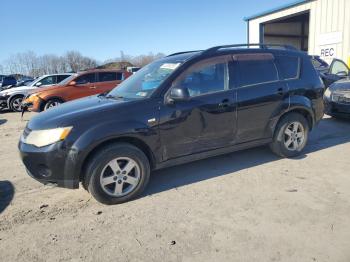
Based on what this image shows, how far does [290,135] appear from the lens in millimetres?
5207

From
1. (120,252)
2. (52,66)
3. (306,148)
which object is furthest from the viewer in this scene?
(52,66)

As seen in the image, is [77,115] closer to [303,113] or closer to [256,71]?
[256,71]

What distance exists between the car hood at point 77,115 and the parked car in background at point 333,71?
325 inches

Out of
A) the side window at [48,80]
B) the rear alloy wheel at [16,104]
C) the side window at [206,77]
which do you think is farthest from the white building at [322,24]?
the rear alloy wheel at [16,104]

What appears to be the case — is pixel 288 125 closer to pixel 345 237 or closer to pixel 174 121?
pixel 174 121

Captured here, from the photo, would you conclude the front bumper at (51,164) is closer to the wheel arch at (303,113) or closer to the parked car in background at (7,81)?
the wheel arch at (303,113)

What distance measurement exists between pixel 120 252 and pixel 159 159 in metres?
1.42

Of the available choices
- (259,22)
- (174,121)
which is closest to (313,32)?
(259,22)

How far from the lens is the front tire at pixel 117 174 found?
370 centimetres

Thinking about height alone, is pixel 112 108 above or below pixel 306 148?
above

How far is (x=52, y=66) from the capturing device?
69.3 meters

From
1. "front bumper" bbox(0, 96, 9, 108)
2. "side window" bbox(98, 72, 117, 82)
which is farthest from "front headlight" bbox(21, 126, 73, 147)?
"front bumper" bbox(0, 96, 9, 108)

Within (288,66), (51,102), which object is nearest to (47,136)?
(288,66)

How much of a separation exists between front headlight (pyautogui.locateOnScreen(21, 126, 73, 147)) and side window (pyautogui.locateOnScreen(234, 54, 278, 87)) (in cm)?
251
